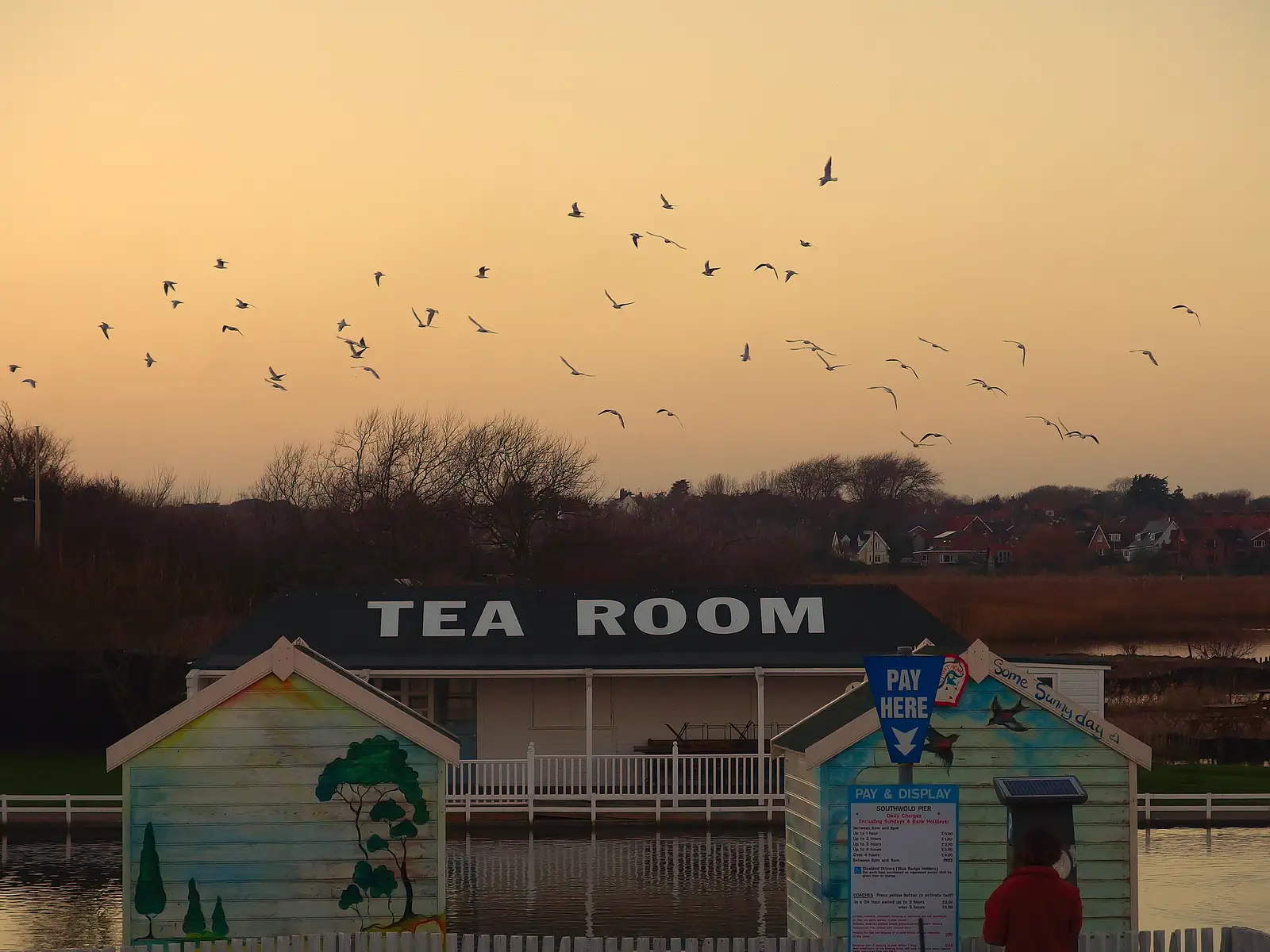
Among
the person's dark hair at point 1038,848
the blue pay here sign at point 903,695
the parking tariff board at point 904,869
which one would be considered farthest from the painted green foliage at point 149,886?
the person's dark hair at point 1038,848

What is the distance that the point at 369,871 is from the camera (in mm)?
13500

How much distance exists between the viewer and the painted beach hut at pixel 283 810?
44.3 feet

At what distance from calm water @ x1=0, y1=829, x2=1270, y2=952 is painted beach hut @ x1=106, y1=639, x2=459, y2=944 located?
13.1ft

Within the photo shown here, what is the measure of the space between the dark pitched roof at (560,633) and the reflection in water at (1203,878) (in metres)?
5.41

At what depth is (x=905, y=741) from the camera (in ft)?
37.1

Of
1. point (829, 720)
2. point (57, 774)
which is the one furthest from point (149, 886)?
point (57, 774)

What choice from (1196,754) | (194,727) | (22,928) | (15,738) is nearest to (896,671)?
(194,727)

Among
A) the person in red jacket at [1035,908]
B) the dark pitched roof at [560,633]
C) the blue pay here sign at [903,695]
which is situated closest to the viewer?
the person in red jacket at [1035,908]

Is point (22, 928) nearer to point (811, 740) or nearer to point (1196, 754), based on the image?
point (811, 740)

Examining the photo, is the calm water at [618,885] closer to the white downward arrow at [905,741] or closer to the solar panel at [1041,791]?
the solar panel at [1041,791]

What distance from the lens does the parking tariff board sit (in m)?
12.9

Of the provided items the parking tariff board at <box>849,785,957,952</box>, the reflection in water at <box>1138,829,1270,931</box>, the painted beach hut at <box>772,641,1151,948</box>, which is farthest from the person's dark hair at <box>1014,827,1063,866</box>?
the reflection in water at <box>1138,829,1270,931</box>

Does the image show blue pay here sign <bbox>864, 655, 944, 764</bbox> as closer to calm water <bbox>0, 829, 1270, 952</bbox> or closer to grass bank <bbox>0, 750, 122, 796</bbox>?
calm water <bbox>0, 829, 1270, 952</bbox>

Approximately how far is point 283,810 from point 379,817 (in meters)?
0.84
